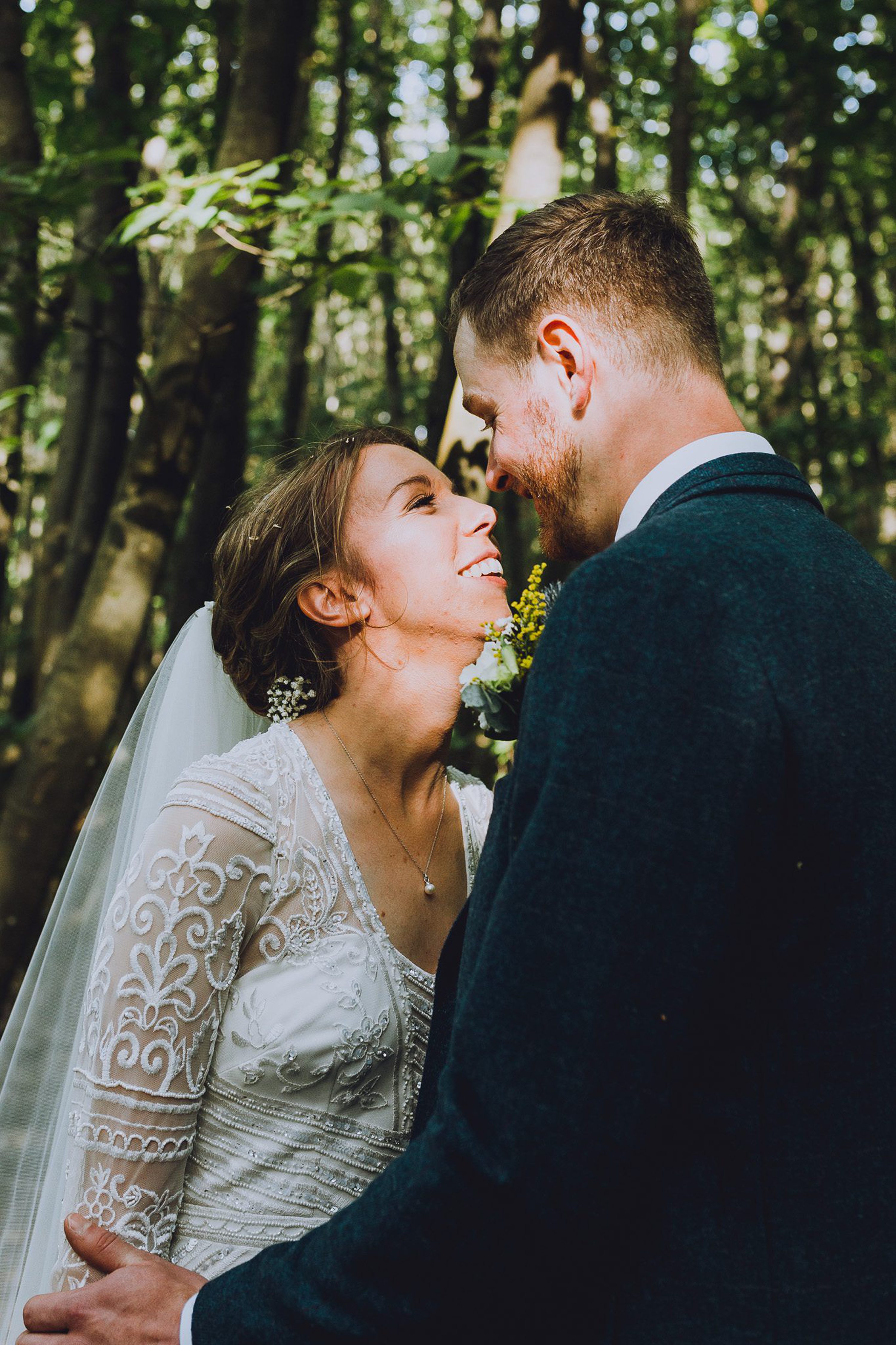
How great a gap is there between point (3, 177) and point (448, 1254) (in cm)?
392

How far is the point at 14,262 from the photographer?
4.86 m

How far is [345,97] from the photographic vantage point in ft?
30.5

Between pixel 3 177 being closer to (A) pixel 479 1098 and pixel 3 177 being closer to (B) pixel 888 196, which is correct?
(A) pixel 479 1098

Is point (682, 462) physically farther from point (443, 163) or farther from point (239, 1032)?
point (443, 163)

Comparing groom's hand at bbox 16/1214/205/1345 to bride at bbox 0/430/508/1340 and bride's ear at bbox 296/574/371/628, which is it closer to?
bride at bbox 0/430/508/1340

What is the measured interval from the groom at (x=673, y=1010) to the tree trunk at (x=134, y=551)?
3.38 metres

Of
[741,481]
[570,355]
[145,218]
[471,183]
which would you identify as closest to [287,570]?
[570,355]

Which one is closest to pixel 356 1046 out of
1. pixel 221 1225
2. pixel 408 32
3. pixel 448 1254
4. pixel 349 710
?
pixel 221 1225

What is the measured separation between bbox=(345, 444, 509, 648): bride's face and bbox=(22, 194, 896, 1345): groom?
49.2 inches

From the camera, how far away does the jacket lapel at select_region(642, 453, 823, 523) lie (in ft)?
4.97

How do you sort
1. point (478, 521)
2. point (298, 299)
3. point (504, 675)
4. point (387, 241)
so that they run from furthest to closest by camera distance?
point (387, 241), point (298, 299), point (478, 521), point (504, 675)

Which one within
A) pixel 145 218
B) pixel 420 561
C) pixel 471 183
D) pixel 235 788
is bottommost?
pixel 235 788

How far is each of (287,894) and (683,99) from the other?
7.35 m

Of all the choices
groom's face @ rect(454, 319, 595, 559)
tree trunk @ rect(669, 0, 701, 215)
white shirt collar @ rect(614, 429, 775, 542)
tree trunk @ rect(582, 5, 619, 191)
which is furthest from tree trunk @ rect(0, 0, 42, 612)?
tree trunk @ rect(669, 0, 701, 215)
